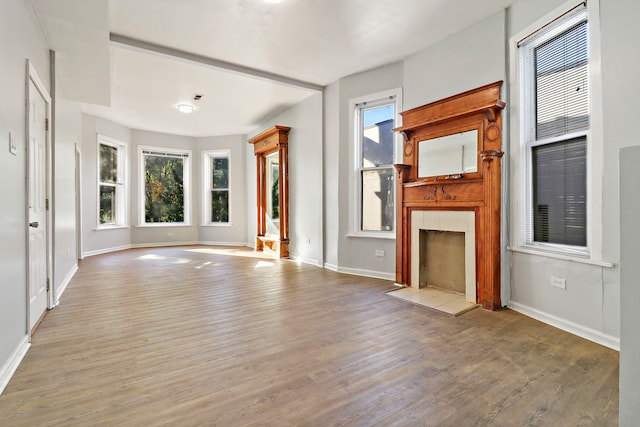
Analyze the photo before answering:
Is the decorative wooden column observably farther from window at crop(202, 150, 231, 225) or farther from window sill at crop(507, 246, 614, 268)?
window sill at crop(507, 246, 614, 268)

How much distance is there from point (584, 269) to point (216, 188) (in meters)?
7.78

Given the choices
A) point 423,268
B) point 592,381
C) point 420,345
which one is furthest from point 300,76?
point 592,381

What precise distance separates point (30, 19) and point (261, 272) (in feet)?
12.3

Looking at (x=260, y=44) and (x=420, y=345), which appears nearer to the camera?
(x=420, y=345)

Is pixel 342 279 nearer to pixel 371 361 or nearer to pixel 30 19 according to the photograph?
Answer: pixel 371 361

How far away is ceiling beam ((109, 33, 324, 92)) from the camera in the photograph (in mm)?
3670

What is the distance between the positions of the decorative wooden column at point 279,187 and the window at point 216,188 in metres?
1.38

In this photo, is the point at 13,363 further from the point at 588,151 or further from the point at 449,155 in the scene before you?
the point at 588,151

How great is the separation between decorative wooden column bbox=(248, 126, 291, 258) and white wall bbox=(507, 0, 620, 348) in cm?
406

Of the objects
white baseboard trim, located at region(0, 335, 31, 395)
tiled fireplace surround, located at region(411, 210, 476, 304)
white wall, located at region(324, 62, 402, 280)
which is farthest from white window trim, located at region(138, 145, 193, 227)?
tiled fireplace surround, located at region(411, 210, 476, 304)

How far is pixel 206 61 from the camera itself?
4199 millimetres

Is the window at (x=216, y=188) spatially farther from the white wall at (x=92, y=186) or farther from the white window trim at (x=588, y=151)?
the white window trim at (x=588, y=151)

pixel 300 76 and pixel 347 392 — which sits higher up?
pixel 300 76

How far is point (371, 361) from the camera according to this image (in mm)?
2197
